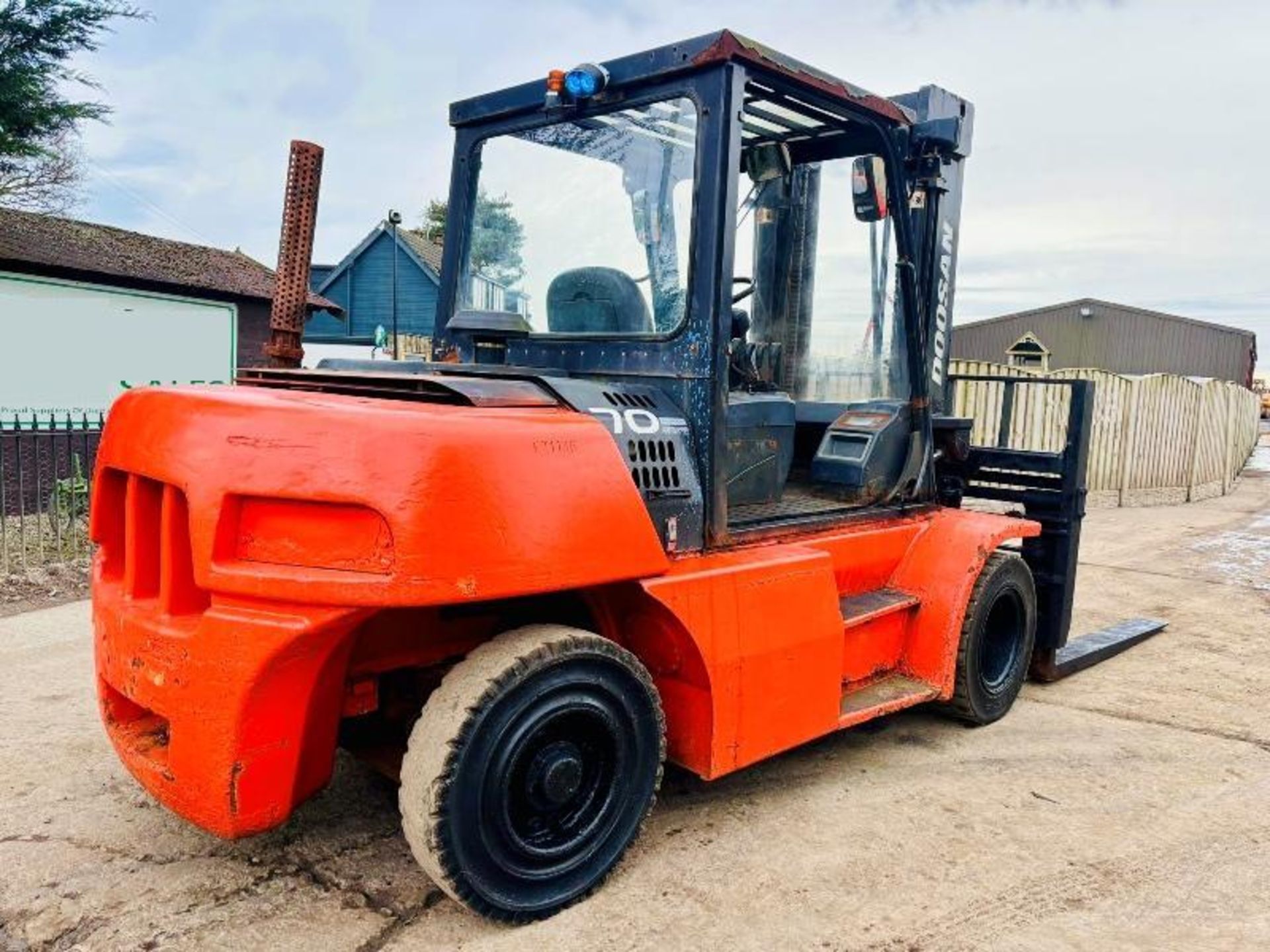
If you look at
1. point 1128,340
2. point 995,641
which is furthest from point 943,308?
point 1128,340

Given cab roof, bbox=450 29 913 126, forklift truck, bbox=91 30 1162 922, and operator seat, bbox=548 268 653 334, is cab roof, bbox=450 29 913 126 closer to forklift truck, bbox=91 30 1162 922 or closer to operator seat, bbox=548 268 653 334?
forklift truck, bbox=91 30 1162 922

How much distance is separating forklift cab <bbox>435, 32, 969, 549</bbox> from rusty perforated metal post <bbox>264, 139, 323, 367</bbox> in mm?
590

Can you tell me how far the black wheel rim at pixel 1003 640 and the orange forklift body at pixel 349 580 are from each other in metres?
1.75

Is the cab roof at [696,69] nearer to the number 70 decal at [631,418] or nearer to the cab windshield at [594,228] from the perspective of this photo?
the cab windshield at [594,228]

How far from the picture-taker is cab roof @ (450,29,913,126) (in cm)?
339

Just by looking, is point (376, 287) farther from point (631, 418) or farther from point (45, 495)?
point (631, 418)

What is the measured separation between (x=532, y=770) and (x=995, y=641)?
2995 millimetres

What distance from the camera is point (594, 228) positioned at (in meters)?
3.90

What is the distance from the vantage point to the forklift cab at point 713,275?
3.43 meters

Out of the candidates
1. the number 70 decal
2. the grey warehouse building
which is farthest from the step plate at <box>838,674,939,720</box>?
the grey warehouse building

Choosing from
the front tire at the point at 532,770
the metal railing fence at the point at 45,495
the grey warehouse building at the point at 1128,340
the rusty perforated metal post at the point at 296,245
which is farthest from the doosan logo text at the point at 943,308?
the grey warehouse building at the point at 1128,340

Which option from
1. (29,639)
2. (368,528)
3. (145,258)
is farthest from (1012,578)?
(145,258)

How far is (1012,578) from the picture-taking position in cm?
490

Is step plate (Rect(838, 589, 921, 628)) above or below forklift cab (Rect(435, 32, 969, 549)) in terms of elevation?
below
